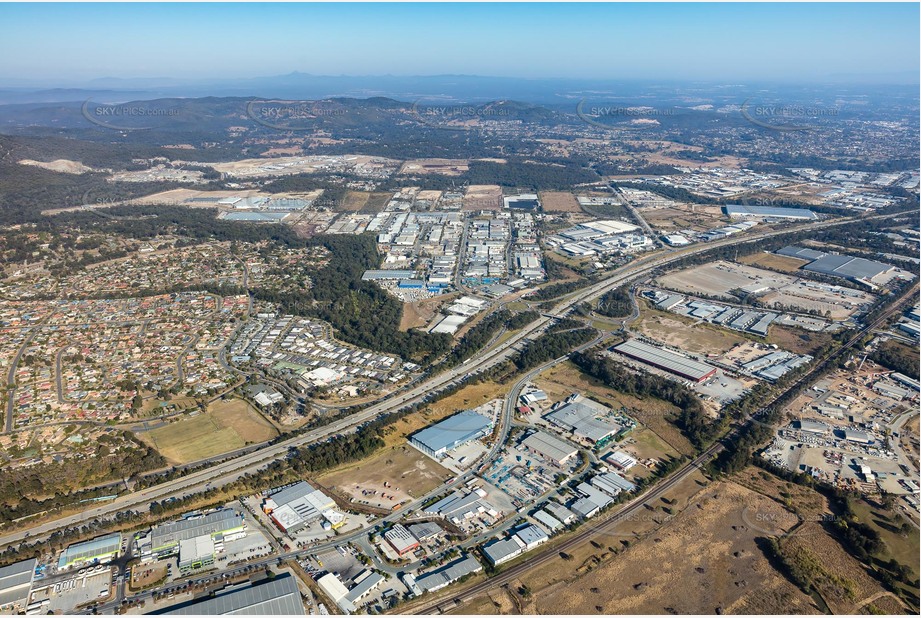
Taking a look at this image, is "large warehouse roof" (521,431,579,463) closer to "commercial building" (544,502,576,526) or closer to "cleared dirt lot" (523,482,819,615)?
"commercial building" (544,502,576,526)

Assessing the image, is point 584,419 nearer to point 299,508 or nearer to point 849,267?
point 299,508

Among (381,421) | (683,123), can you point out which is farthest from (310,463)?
(683,123)

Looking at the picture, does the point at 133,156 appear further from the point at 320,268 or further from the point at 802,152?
the point at 802,152

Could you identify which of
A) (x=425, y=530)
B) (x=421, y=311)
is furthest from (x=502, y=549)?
(x=421, y=311)

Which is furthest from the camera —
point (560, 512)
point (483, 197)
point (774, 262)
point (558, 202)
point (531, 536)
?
point (483, 197)

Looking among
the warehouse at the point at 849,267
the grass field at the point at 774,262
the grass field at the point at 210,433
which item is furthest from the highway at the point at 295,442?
the warehouse at the point at 849,267
